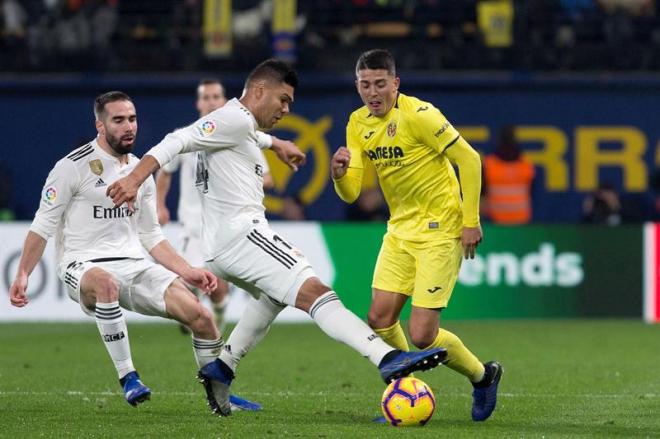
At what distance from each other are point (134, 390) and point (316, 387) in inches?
90.7

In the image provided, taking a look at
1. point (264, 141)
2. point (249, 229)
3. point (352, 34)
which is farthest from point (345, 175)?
point (352, 34)

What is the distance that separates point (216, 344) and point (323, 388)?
5.71 ft

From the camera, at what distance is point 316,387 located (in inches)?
398

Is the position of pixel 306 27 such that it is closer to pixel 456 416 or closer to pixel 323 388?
pixel 323 388

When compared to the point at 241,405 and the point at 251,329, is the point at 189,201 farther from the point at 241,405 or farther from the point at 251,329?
the point at 251,329

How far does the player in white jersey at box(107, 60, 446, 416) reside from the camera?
7609mm

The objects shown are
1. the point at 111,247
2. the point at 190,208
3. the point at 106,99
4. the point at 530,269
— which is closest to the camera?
the point at 106,99

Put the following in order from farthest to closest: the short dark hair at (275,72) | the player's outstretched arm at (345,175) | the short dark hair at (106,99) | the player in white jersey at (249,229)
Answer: the short dark hair at (106,99), the player's outstretched arm at (345,175), the short dark hair at (275,72), the player in white jersey at (249,229)

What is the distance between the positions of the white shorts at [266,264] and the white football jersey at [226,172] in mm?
66

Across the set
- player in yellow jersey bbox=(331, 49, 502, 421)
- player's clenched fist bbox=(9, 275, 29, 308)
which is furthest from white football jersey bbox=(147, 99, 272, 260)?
player's clenched fist bbox=(9, 275, 29, 308)

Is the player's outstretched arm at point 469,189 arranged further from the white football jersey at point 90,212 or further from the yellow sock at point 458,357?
the white football jersey at point 90,212

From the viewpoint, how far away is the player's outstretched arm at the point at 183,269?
8047 millimetres

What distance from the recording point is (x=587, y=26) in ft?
66.2

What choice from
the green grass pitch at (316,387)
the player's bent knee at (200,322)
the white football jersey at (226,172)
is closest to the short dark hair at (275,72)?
the white football jersey at (226,172)
